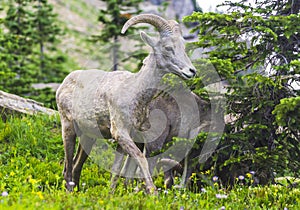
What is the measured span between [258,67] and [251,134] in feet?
4.25

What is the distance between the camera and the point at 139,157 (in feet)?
21.8

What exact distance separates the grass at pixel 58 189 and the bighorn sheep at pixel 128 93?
0.69 m

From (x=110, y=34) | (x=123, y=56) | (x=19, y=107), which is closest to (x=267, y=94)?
(x=19, y=107)

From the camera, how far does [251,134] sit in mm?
7941

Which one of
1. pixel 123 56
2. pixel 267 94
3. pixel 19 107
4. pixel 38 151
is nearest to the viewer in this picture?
pixel 267 94

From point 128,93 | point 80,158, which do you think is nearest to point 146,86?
point 128,93

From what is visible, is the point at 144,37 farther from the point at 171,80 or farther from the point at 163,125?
the point at 163,125

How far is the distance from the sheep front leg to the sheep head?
3.54ft

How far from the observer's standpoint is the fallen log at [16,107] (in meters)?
11.5

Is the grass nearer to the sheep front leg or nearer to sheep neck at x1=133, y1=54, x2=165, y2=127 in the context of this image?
the sheep front leg

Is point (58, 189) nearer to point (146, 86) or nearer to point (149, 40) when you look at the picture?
point (146, 86)

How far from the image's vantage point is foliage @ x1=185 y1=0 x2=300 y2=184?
7.61 metres

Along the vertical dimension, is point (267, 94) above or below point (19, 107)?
above

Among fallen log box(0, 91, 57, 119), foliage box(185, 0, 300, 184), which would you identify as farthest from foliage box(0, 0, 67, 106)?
foliage box(185, 0, 300, 184)
